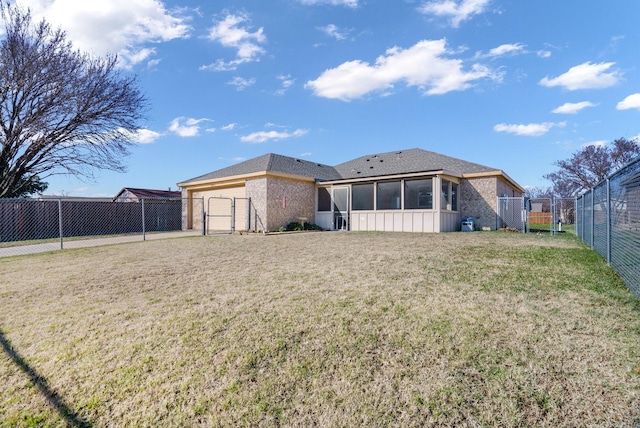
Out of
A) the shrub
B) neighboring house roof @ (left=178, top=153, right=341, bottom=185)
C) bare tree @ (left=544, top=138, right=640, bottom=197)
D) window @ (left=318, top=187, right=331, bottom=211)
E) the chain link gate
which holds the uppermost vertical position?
bare tree @ (left=544, top=138, right=640, bottom=197)

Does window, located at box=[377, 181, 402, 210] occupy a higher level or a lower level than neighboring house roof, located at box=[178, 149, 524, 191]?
lower

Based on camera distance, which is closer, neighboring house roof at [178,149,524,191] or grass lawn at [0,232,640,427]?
grass lawn at [0,232,640,427]

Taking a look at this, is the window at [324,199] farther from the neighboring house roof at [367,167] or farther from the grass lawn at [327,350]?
the grass lawn at [327,350]

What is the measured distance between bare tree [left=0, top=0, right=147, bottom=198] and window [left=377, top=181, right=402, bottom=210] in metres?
13.3

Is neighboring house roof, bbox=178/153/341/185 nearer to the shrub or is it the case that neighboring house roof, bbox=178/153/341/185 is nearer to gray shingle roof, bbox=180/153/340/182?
gray shingle roof, bbox=180/153/340/182

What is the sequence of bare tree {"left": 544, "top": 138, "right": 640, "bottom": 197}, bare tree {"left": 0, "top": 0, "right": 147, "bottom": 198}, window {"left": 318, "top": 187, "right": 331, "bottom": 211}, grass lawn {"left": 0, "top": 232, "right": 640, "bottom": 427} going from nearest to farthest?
grass lawn {"left": 0, "top": 232, "right": 640, "bottom": 427} → bare tree {"left": 0, "top": 0, "right": 147, "bottom": 198} → window {"left": 318, "top": 187, "right": 331, "bottom": 211} → bare tree {"left": 544, "top": 138, "right": 640, "bottom": 197}

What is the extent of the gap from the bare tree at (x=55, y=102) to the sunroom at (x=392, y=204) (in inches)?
436

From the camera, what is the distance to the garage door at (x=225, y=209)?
14890mm

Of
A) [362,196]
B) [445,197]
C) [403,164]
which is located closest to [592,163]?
[403,164]

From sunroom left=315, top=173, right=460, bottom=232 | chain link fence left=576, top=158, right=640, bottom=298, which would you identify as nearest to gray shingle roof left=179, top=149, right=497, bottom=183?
sunroom left=315, top=173, right=460, bottom=232

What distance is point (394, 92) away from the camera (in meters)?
14.2

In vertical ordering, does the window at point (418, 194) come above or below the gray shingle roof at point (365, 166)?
below

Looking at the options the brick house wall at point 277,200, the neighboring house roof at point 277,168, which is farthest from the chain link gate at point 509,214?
the brick house wall at point 277,200

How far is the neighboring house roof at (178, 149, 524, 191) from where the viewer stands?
48.8ft
